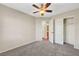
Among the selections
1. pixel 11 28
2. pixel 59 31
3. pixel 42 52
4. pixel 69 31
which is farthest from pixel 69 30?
pixel 11 28

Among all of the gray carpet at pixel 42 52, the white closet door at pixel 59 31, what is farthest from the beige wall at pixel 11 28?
the white closet door at pixel 59 31

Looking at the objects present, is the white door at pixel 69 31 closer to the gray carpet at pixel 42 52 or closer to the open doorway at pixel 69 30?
the open doorway at pixel 69 30

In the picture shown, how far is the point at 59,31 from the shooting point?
24.5 ft

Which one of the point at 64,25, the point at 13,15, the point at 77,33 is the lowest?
the point at 77,33

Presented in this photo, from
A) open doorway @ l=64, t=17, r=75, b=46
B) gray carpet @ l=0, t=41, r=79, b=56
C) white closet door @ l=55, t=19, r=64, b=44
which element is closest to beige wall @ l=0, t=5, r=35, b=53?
gray carpet @ l=0, t=41, r=79, b=56

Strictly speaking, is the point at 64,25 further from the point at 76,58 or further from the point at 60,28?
the point at 76,58

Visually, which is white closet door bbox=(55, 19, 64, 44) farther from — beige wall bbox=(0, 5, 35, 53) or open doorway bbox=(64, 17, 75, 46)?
beige wall bbox=(0, 5, 35, 53)

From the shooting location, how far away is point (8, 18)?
16.7 ft

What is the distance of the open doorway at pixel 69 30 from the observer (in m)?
6.92

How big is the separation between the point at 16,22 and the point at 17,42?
4.09 ft

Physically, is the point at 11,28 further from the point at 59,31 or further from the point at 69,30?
the point at 69,30

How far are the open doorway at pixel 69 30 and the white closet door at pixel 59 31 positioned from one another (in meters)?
0.53

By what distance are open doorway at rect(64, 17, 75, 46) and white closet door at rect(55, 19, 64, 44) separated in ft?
1.75

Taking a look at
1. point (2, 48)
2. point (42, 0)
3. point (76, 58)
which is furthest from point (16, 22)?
point (76, 58)
